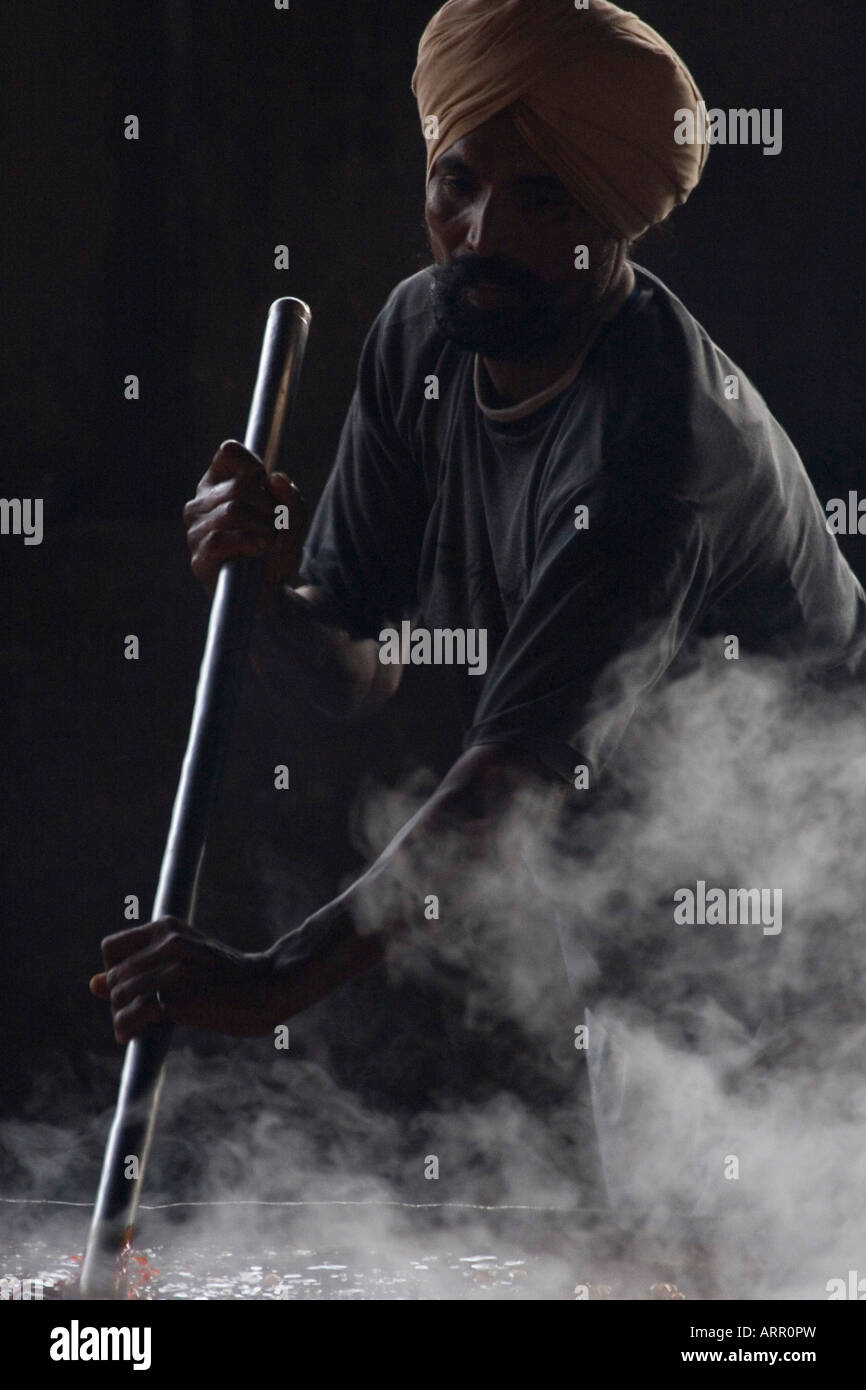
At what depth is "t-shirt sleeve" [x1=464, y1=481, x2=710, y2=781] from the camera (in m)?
1.63

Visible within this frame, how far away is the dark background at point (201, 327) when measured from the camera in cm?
195

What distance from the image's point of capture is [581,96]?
1.71 metres

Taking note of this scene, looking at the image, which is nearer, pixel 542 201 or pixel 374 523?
pixel 542 201

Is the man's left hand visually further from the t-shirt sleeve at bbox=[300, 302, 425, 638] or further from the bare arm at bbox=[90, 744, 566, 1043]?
the t-shirt sleeve at bbox=[300, 302, 425, 638]

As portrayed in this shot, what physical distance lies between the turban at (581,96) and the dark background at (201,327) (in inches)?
6.0

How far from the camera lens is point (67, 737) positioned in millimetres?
2008

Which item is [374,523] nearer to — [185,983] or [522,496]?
[522,496]

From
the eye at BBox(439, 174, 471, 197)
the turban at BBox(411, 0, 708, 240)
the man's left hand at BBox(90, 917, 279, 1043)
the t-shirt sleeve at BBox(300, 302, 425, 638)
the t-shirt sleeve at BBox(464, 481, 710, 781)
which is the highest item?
the turban at BBox(411, 0, 708, 240)

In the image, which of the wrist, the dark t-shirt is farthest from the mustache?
the wrist

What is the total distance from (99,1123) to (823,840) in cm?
92

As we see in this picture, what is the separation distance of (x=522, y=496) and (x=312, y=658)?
0.31m

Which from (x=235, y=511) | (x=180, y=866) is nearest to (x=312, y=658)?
(x=235, y=511)

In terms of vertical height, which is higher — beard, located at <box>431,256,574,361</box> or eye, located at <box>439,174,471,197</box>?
eye, located at <box>439,174,471,197</box>
